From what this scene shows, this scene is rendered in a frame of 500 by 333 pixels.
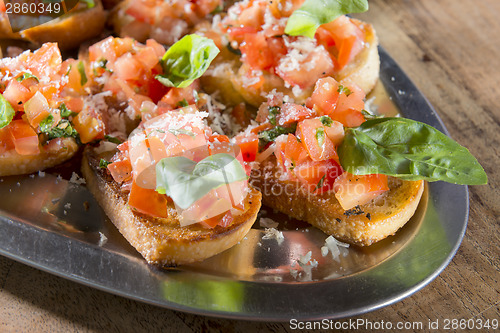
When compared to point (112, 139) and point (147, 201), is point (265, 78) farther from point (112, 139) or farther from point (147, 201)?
point (147, 201)

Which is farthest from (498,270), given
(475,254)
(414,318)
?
(414,318)

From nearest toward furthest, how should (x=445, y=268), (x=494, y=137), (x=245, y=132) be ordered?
1. (x=445, y=268)
2. (x=245, y=132)
3. (x=494, y=137)

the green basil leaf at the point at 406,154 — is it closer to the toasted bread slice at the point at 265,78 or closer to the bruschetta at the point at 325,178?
the bruschetta at the point at 325,178

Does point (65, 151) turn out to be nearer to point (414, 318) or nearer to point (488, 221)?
point (414, 318)

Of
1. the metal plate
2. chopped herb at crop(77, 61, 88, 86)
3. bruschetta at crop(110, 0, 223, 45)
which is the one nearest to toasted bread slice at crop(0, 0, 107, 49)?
bruschetta at crop(110, 0, 223, 45)

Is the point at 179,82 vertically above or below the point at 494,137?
above

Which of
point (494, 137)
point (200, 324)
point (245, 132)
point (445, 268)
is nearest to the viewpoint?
point (200, 324)

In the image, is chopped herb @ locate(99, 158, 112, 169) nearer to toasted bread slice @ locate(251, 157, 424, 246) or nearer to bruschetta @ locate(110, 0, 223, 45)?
toasted bread slice @ locate(251, 157, 424, 246)
